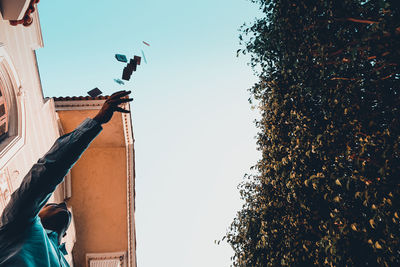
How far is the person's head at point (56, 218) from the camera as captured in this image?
168cm

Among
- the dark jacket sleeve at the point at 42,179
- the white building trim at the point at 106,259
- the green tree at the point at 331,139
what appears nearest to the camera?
the dark jacket sleeve at the point at 42,179

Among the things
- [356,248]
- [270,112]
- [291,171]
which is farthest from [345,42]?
[356,248]

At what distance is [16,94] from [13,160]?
153 cm

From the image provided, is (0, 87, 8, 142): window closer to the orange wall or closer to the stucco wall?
the stucco wall

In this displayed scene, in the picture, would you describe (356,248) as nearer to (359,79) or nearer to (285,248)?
(285,248)

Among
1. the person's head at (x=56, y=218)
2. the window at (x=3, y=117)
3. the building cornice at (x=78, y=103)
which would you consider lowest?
the person's head at (x=56, y=218)

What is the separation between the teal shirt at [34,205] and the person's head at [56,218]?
29 cm

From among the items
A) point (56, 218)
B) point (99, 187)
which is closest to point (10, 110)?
point (99, 187)

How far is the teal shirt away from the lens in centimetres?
124

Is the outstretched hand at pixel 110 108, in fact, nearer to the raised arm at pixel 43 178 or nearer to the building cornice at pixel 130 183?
the raised arm at pixel 43 178

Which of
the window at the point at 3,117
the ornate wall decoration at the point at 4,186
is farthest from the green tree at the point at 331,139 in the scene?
the window at the point at 3,117

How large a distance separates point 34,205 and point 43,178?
169 millimetres

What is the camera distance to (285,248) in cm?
509

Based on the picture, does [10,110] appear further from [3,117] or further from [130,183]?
[130,183]
